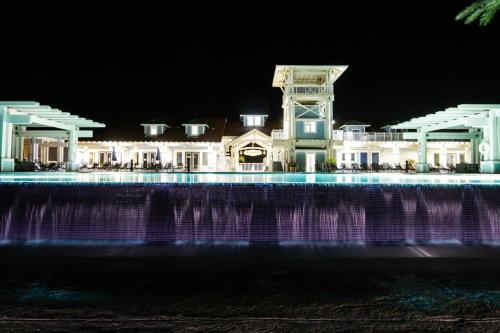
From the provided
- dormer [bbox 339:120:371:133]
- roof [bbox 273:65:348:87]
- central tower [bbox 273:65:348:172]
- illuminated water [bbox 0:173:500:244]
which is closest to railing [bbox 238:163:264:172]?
central tower [bbox 273:65:348:172]

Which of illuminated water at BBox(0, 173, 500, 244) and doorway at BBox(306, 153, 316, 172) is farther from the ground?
doorway at BBox(306, 153, 316, 172)

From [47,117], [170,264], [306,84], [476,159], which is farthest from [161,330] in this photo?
[476,159]

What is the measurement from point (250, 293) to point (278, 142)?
2149 centimetres

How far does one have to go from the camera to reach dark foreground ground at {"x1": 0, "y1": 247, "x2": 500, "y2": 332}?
4.28 m

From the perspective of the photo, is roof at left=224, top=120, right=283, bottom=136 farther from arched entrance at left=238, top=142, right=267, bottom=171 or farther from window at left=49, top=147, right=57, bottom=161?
window at left=49, top=147, right=57, bottom=161

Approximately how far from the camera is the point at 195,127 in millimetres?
31219

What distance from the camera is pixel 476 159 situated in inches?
971

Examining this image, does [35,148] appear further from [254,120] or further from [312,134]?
[312,134]

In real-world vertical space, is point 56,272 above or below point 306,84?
below

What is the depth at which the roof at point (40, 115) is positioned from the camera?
17.3 metres

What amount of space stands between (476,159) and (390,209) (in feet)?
60.8

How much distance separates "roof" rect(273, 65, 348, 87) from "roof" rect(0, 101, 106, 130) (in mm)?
13353

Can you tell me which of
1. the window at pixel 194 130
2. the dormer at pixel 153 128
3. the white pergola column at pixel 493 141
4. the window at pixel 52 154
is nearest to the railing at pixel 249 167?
the window at pixel 194 130

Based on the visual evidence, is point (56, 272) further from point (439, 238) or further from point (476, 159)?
point (476, 159)
